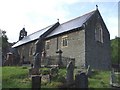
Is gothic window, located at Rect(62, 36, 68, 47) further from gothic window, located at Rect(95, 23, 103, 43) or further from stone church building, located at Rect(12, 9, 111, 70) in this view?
gothic window, located at Rect(95, 23, 103, 43)

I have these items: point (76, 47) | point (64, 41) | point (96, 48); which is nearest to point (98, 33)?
point (96, 48)

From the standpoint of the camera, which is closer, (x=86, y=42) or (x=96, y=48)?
(x=86, y=42)

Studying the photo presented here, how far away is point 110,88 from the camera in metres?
16.4

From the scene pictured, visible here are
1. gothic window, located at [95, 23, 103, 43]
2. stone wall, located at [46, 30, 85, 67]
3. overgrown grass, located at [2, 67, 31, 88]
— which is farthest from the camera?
gothic window, located at [95, 23, 103, 43]

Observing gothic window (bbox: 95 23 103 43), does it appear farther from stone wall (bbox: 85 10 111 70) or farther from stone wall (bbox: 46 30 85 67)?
stone wall (bbox: 46 30 85 67)

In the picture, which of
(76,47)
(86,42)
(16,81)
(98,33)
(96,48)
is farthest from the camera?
(98,33)

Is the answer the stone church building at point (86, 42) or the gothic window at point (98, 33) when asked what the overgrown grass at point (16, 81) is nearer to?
the stone church building at point (86, 42)

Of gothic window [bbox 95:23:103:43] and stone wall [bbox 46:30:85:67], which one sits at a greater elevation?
gothic window [bbox 95:23:103:43]

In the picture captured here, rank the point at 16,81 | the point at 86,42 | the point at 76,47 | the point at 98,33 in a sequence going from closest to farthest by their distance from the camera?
the point at 16,81, the point at 86,42, the point at 76,47, the point at 98,33

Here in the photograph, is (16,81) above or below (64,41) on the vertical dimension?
below

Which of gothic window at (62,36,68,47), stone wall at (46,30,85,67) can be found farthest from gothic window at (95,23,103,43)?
gothic window at (62,36,68,47)

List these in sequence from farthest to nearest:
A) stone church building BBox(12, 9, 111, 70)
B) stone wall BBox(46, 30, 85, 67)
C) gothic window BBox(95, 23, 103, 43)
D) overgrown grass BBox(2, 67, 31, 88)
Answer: gothic window BBox(95, 23, 103, 43)
stone church building BBox(12, 9, 111, 70)
stone wall BBox(46, 30, 85, 67)
overgrown grass BBox(2, 67, 31, 88)

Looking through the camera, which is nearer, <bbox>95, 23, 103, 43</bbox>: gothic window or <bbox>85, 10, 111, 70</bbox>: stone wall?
<bbox>85, 10, 111, 70</bbox>: stone wall

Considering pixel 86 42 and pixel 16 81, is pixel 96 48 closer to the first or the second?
pixel 86 42
